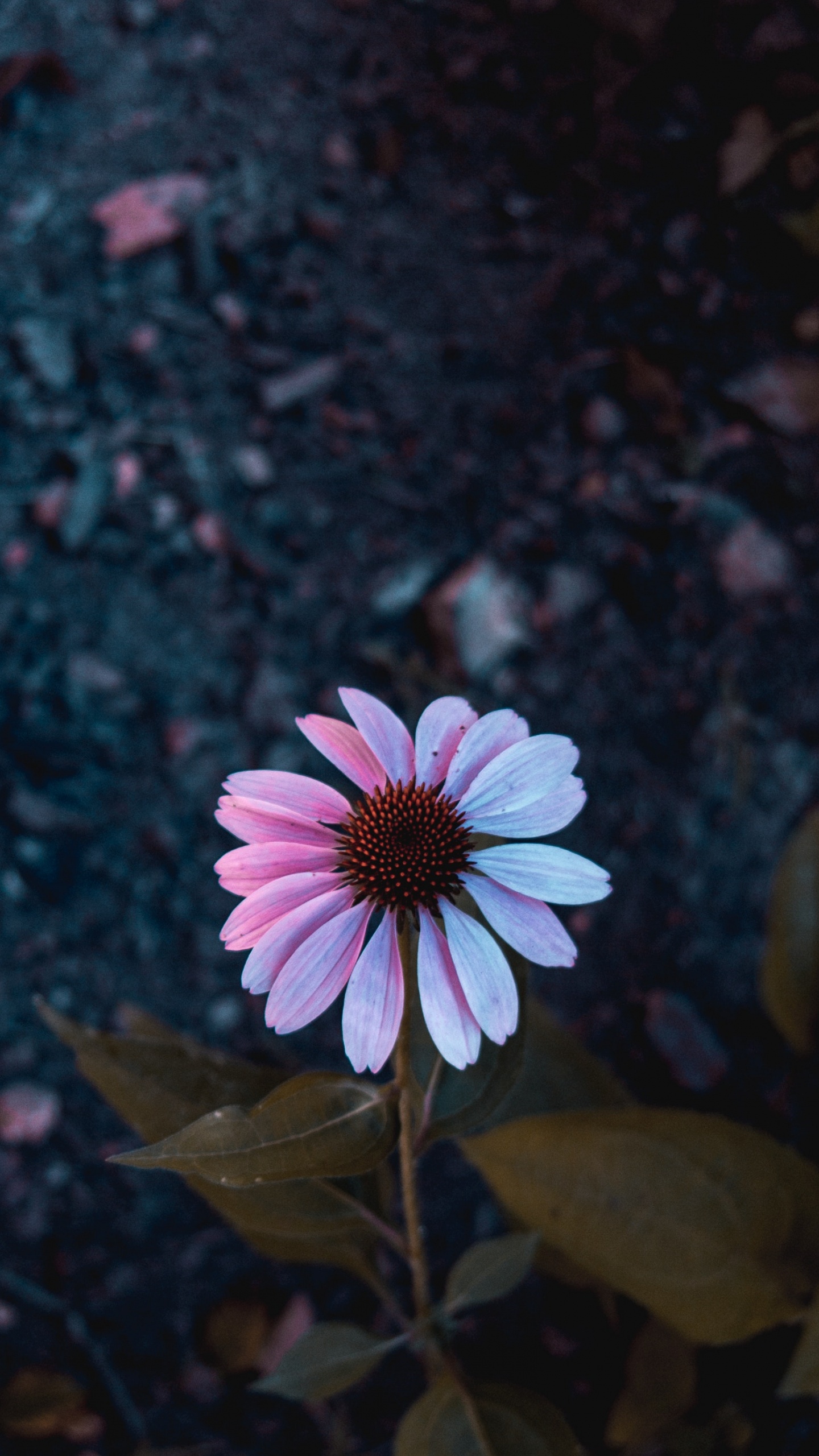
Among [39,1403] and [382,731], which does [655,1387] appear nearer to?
[39,1403]

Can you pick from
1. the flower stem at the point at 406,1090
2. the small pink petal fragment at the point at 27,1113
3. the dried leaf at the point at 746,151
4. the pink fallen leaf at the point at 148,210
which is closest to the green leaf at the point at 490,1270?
the flower stem at the point at 406,1090

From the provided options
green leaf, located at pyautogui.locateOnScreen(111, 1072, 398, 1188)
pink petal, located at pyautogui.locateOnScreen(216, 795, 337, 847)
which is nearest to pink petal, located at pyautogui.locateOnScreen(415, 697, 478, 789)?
pink petal, located at pyautogui.locateOnScreen(216, 795, 337, 847)

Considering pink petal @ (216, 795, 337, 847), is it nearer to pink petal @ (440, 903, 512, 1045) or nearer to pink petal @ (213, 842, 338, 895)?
pink petal @ (213, 842, 338, 895)

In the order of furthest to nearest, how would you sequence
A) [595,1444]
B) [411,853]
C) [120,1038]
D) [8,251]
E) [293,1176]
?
[8,251]
[595,1444]
[120,1038]
[411,853]
[293,1176]

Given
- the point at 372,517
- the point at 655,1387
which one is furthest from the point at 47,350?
the point at 655,1387

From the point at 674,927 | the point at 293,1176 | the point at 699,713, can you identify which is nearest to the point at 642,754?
the point at 699,713

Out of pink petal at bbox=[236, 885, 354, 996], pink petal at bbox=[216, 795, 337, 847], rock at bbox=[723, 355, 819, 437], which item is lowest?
rock at bbox=[723, 355, 819, 437]

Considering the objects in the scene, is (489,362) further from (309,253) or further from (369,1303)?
(369,1303)
